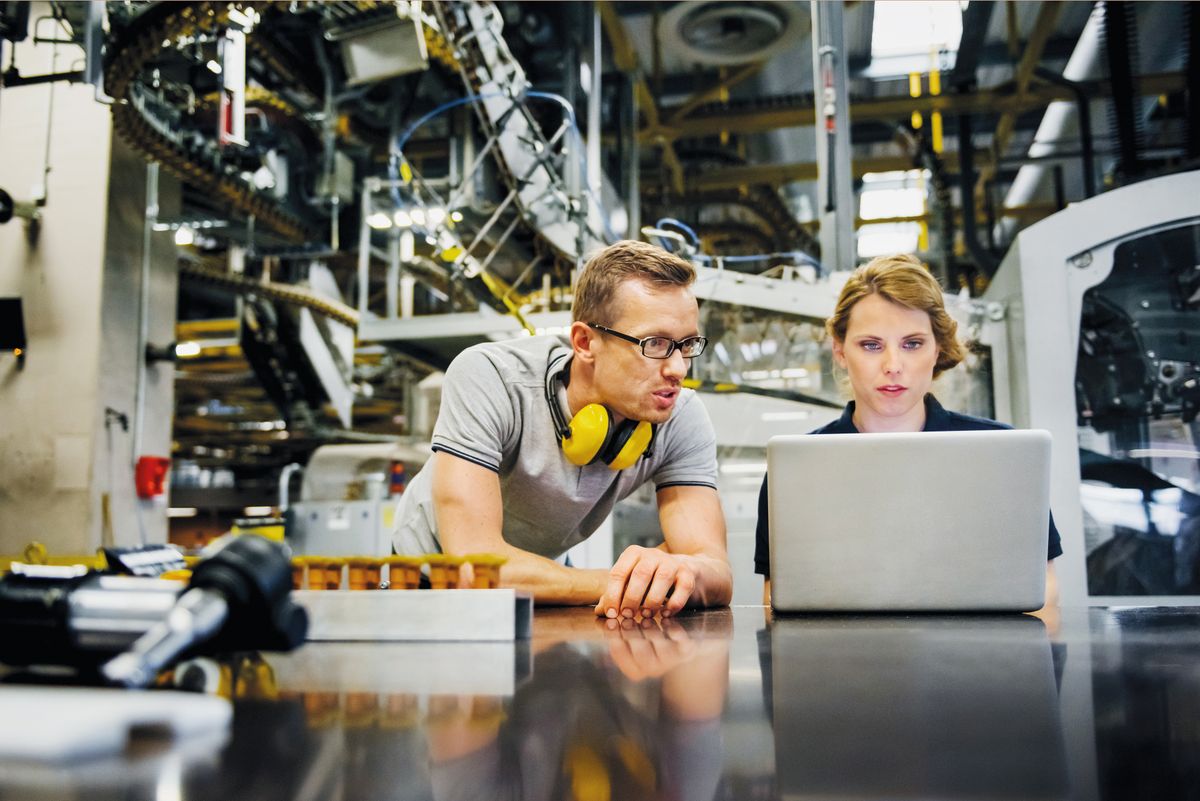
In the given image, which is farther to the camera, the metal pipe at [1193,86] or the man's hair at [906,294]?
the metal pipe at [1193,86]

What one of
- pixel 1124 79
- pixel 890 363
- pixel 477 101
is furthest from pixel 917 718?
pixel 1124 79

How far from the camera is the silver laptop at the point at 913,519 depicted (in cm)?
106

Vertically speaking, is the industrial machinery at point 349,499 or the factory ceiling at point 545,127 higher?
the factory ceiling at point 545,127

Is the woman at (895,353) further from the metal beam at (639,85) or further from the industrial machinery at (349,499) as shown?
the industrial machinery at (349,499)

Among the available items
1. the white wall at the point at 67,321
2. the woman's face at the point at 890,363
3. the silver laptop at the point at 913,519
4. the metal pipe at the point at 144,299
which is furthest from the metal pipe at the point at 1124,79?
the white wall at the point at 67,321

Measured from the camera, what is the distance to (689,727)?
43 centimetres

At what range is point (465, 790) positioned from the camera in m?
0.32

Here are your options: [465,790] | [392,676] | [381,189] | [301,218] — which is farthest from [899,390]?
[301,218]

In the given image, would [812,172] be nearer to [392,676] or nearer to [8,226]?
[8,226]

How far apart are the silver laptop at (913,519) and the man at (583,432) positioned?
0.33 m

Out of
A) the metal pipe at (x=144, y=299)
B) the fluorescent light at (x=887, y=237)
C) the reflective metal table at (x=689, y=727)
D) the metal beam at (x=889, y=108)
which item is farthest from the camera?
the fluorescent light at (x=887, y=237)

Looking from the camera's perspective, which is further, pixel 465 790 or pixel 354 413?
pixel 354 413

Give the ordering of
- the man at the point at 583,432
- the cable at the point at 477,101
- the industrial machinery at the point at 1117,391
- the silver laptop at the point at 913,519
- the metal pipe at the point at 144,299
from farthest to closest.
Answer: the metal pipe at the point at 144,299, the cable at the point at 477,101, the industrial machinery at the point at 1117,391, the man at the point at 583,432, the silver laptop at the point at 913,519

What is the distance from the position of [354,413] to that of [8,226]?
207 inches
